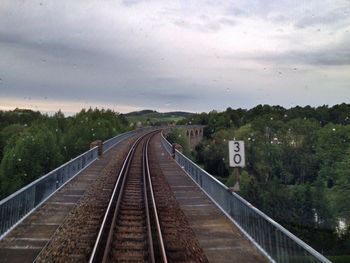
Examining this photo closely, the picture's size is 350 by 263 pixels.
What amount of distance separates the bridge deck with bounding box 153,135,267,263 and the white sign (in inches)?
80.9

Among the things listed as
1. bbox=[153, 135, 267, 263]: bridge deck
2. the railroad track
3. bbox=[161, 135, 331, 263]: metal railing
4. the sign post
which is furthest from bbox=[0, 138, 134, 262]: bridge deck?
the sign post

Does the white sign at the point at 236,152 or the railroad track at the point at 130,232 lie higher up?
the white sign at the point at 236,152

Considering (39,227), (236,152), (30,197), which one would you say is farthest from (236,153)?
(30,197)

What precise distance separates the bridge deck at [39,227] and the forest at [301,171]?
31352 millimetres

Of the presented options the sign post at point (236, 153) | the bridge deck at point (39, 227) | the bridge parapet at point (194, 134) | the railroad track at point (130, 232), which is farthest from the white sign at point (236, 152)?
the bridge parapet at point (194, 134)

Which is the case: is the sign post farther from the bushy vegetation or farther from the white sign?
the bushy vegetation

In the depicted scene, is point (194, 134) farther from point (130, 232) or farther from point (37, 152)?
point (130, 232)

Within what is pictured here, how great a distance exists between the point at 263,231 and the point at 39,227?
264 inches

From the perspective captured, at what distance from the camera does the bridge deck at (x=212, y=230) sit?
10.2 m

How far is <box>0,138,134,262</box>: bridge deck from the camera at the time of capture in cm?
1007

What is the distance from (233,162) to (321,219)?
54293 millimetres

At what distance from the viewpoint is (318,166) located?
9581 cm

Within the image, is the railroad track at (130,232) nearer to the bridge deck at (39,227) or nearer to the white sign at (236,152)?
the bridge deck at (39,227)

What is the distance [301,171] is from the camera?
98000mm
